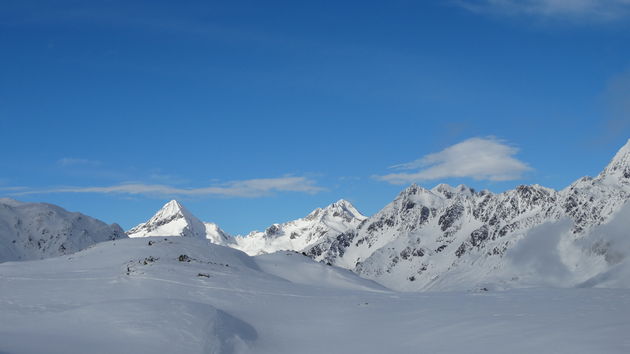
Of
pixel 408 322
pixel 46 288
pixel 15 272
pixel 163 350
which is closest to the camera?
pixel 163 350

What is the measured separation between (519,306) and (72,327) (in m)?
19.3

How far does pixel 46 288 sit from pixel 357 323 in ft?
56.0

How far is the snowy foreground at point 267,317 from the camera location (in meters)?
21.1

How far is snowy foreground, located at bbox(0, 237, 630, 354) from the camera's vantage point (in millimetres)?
21094

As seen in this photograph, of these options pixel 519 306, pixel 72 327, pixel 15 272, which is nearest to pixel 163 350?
pixel 72 327

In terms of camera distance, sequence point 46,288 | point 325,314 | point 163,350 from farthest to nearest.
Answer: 1. point 46,288
2. point 325,314
3. point 163,350

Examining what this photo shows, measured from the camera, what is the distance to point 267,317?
29719mm

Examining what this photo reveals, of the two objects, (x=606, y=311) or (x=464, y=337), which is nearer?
Result: (x=464, y=337)

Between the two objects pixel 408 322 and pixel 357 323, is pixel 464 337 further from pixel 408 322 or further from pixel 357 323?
pixel 357 323

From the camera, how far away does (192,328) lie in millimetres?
25016

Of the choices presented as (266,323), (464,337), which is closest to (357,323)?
(266,323)

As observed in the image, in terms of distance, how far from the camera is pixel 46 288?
108 ft

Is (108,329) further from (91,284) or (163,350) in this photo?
(91,284)

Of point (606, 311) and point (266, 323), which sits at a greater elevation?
point (606, 311)
